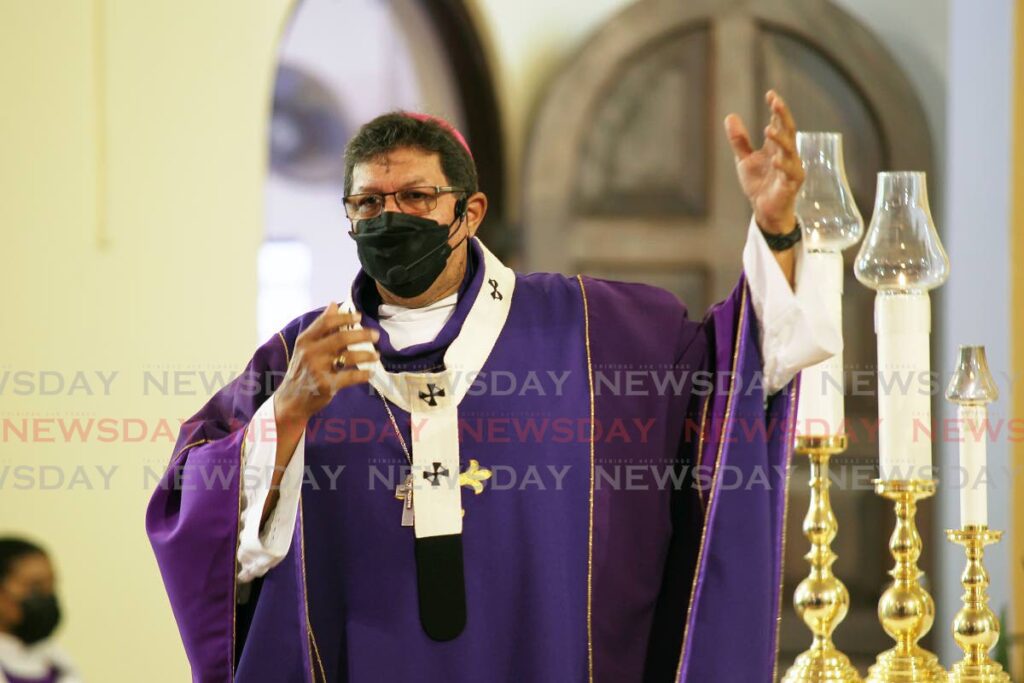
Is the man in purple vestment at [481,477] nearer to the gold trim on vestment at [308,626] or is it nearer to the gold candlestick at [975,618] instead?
the gold trim on vestment at [308,626]

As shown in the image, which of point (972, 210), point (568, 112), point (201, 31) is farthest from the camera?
point (568, 112)

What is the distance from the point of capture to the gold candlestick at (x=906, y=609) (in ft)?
8.77

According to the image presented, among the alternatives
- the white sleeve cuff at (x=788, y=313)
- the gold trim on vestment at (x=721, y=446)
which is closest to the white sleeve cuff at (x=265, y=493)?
the gold trim on vestment at (x=721, y=446)

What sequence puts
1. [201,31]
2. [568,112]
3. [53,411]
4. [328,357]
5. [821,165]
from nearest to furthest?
[328,357]
[821,165]
[53,411]
[201,31]
[568,112]

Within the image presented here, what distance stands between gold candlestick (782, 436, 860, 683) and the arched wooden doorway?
3.06 meters

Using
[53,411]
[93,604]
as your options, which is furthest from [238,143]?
[93,604]

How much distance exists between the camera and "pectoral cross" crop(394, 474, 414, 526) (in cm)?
288

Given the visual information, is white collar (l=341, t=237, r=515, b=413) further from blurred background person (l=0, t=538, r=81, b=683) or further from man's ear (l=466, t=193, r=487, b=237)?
blurred background person (l=0, t=538, r=81, b=683)

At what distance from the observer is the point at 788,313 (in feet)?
8.79

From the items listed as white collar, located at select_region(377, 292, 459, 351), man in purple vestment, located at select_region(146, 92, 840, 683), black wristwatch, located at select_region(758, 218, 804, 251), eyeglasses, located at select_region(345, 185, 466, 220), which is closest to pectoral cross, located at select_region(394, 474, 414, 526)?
man in purple vestment, located at select_region(146, 92, 840, 683)

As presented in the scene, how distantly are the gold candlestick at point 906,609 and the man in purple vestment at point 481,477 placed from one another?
223mm

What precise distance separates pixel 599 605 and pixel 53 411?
196 centimetres

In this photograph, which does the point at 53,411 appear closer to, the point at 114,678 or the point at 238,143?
the point at 114,678

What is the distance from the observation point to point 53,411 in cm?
412
